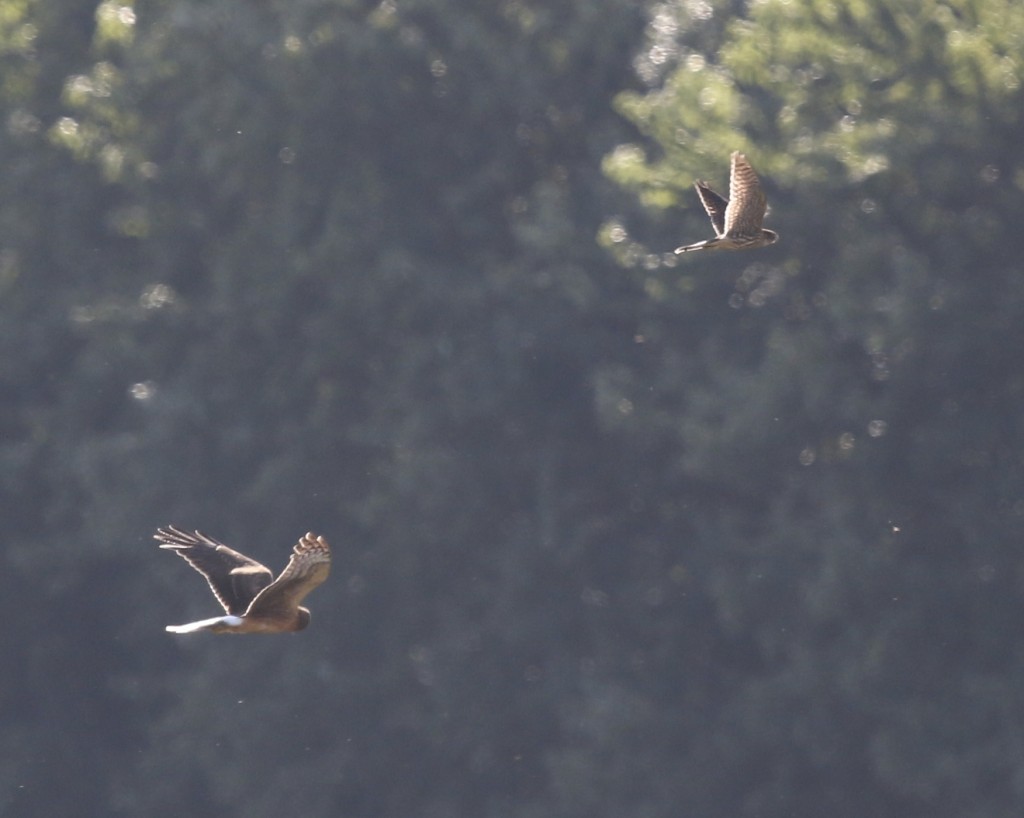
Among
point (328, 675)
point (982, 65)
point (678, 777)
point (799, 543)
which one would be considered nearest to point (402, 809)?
point (328, 675)

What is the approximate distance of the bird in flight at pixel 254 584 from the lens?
30.4 ft

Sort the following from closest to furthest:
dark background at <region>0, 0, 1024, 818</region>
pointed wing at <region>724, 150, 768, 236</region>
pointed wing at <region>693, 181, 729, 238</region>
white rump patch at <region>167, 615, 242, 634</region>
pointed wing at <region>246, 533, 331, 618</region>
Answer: pointed wing at <region>246, 533, 331, 618</region>
white rump patch at <region>167, 615, 242, 634</region>
pointed wing at <region>724, 150, 768, 236</region>
pointed wing at <region>693, 181, 729, 238</region>
dark background at <region>0, 0, 1024, 818</region>

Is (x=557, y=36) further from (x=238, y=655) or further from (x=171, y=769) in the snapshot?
(x=171, y=769)

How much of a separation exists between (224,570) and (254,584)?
380 mm

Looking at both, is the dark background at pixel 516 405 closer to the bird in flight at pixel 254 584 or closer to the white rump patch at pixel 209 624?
the bird in flight at pixel 254 584

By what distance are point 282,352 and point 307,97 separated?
9.17ft

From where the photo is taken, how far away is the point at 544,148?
78.8 feet

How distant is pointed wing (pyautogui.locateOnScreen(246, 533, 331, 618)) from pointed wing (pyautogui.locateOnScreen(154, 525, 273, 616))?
1.05m

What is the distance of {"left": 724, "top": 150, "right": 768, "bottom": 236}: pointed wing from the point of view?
432 inches

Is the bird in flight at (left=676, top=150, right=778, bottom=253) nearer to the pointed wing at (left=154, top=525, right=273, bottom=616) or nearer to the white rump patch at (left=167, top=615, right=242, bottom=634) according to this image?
the pointed wing at (left=154, top=525, right=273, bottom=616)

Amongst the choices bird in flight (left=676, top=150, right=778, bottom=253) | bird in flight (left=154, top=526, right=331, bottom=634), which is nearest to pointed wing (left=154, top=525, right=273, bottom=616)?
bird in flight (left=154, top=526, right=331, bottom=634)

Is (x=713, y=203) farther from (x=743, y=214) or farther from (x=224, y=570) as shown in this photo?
(x=224, y=570)

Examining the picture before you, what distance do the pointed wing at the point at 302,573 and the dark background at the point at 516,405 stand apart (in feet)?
35.6

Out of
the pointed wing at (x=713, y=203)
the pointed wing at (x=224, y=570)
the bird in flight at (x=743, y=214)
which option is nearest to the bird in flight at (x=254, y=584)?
the pointed wing at (x=224, y=570)
